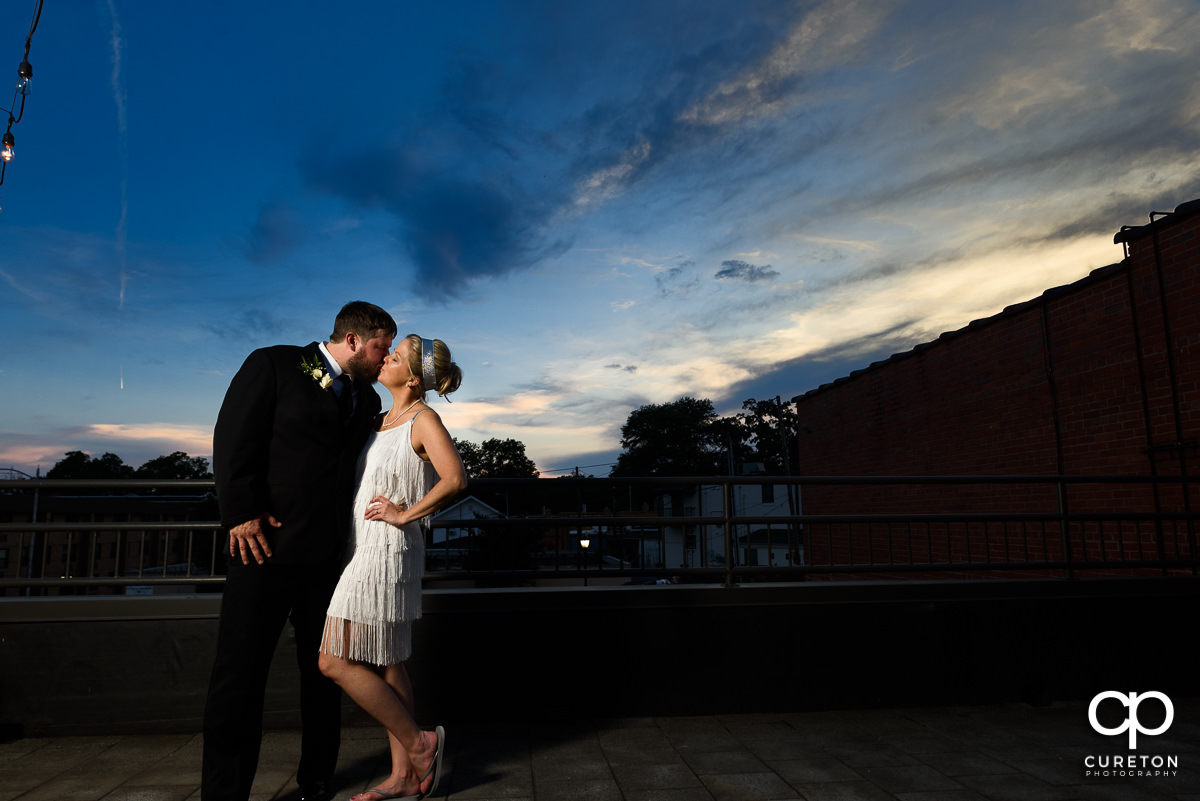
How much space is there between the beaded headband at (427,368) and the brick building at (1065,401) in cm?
291

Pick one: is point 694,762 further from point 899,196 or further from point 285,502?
point 899,196

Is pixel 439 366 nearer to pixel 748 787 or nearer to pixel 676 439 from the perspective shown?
pixel 748 787

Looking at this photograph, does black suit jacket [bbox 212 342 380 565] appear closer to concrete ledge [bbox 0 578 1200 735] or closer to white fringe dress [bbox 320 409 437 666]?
white fringe dress [bbox 320 409 437 666]

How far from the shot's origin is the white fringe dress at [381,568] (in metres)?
2.30

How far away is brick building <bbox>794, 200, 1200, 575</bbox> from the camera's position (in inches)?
222

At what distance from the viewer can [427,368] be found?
98.4 inches

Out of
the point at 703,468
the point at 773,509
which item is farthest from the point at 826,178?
the point at 703,468

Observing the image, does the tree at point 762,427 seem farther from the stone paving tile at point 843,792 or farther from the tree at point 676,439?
the stone paving tile at point 843,792

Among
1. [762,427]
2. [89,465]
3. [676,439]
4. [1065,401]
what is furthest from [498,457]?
[1065,401]

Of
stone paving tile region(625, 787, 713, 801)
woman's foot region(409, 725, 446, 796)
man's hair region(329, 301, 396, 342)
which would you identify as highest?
man's hair region(329, 301, 396, 342)

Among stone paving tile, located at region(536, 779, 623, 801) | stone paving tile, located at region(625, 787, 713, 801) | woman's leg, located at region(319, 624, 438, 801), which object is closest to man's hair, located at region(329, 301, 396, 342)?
woman's leg, located at region(319, 624, 438, 801)

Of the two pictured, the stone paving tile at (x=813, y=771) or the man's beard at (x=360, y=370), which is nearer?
the man's beard at (x=360, y=370)

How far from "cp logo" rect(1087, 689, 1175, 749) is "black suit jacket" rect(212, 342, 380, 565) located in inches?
154

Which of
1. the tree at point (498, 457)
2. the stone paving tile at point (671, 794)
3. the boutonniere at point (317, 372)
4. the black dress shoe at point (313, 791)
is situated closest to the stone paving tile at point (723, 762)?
the stone paving tile at point (671, 794)
